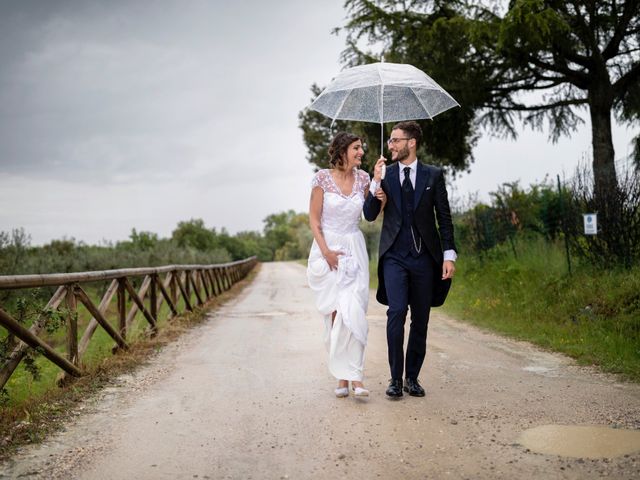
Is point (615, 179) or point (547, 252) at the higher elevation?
point (615, 179)

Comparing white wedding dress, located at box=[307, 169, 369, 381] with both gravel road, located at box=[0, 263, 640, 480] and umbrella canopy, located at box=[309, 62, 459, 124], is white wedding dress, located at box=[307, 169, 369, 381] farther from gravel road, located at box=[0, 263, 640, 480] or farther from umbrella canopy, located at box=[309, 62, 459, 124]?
umbrella canopy, located at box=[309, 62, 459, 124]

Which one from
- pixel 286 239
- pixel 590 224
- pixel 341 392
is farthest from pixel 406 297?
pixel 286 239

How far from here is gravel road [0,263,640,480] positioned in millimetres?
3586

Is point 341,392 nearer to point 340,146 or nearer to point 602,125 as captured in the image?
point 340,146

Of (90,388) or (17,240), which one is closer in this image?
(90,388)

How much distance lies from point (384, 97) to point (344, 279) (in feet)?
5.80

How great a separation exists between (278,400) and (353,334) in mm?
849

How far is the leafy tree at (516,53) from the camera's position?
→ 13.1 meters

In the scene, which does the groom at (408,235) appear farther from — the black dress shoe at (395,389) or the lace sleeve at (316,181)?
the lace sleeve at (316,181)

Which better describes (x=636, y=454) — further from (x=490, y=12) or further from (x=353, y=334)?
(x=490, y=12)

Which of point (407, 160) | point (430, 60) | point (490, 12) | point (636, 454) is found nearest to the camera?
point (636, 454)

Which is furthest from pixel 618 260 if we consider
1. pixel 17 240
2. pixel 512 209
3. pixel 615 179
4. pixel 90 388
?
pixel 17 240

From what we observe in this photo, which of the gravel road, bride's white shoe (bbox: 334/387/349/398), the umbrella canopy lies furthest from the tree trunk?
bride's white shoe (bbox: 334/387/349/398)

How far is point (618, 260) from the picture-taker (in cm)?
997
